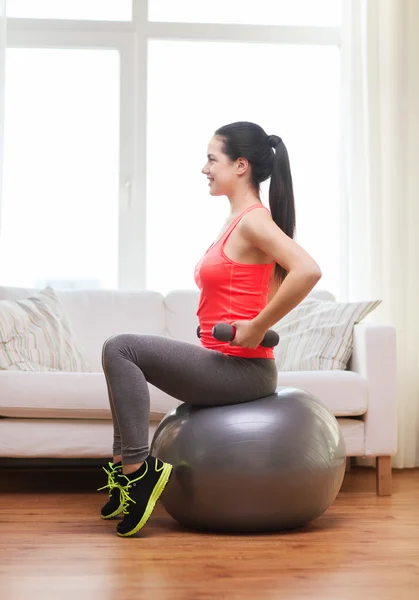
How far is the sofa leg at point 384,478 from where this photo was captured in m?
3.07

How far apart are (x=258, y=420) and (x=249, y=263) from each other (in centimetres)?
44

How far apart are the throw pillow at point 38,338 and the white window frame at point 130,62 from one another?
2.42 ft

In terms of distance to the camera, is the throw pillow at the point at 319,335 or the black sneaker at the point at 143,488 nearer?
the black sneaker at the point at 143,488

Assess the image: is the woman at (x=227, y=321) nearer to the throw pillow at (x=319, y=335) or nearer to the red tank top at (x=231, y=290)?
the red tank top at (x=231, y=290)

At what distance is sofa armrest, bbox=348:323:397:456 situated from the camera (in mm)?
3078

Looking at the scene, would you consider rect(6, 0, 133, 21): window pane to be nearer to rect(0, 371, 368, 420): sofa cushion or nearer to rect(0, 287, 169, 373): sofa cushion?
rect(0, 287, 169, 373): sofa cushion

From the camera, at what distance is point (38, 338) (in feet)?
10.9

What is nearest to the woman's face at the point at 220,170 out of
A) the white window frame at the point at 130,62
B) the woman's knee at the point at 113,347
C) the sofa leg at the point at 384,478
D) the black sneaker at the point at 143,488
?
the woman's knee at the point at 113,347

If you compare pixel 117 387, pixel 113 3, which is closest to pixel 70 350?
A: pixel 117 387

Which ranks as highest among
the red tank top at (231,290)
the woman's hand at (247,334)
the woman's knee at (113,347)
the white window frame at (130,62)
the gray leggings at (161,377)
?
the white window frame at (130,62)

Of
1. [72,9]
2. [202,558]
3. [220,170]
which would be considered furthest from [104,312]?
[202,558]

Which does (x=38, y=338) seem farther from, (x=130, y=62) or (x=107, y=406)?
Result: (x=130, y=62)

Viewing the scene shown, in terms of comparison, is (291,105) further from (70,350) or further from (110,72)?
(70,350)

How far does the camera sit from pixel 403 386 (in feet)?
12.9
